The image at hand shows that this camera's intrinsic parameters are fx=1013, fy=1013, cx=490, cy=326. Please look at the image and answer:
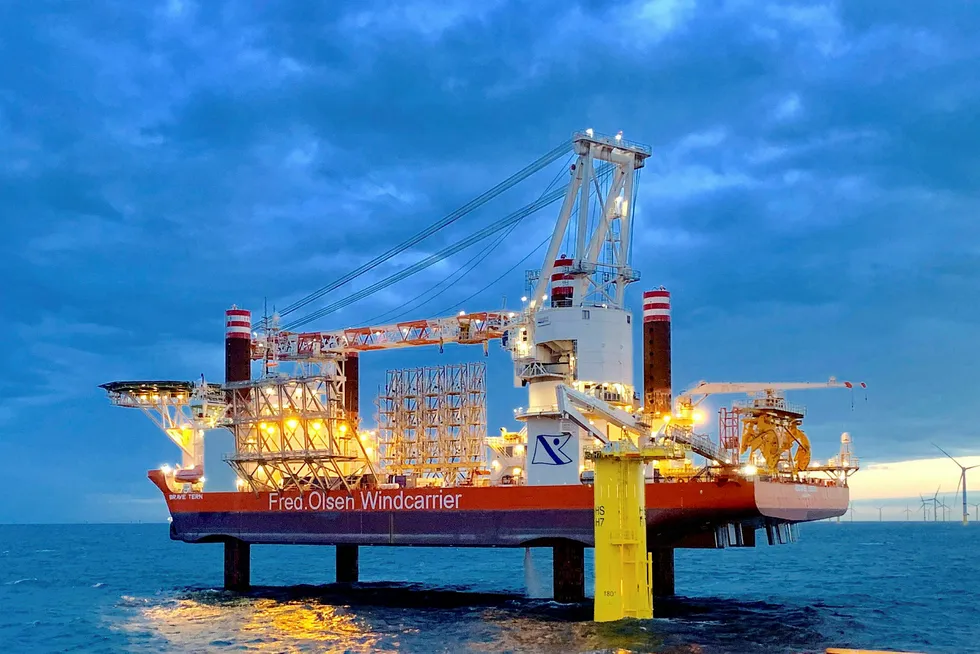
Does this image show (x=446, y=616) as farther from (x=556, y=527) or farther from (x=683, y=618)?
(x=683, y=618)

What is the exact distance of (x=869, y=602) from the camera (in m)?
50.0

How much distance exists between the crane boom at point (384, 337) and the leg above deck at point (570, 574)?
11812 mm

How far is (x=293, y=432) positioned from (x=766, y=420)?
23508 mm

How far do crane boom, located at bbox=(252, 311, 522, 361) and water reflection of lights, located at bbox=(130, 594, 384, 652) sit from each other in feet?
43.0

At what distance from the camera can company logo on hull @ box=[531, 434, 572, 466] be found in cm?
4501

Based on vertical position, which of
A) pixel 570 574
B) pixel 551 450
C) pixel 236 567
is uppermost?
pixel 551 450

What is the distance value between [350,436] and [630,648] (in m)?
26.6

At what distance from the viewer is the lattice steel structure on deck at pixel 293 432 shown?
166 ft

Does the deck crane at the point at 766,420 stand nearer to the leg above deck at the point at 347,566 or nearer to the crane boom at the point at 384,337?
the crane boom at the point at 384,337

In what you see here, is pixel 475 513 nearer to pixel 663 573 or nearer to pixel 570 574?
pixel 570 574

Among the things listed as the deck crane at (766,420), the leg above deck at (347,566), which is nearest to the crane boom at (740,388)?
the deck crane at (766,420)

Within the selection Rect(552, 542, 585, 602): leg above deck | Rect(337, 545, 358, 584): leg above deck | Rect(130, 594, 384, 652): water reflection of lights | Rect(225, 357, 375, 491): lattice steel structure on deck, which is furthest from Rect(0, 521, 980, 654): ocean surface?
Rect(225, 357, 375, 491): lattice steel structure on deck

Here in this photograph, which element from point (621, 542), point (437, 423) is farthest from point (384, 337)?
point (621, 542)

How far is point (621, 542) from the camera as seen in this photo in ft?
107
